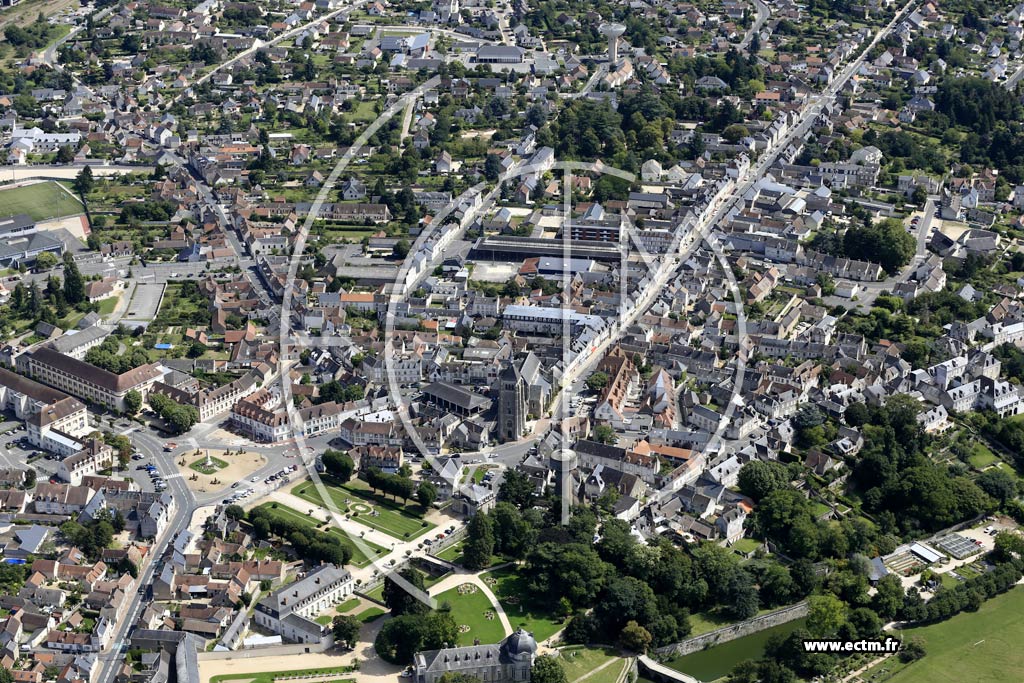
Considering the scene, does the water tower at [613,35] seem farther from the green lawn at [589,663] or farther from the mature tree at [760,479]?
the green lawn at [589,663]

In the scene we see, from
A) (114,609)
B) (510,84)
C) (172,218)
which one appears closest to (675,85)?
(510,84)

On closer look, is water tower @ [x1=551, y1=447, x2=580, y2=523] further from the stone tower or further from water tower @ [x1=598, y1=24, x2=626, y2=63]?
water tower @ [x1=598, y1=24, x2=626, y2=63]

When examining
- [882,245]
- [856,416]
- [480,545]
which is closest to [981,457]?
[856,416]

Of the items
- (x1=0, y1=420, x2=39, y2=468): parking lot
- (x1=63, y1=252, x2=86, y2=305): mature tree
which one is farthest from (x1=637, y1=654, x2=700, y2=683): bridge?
(x1=63, y1=252, x2=86, y2=305): mature tree

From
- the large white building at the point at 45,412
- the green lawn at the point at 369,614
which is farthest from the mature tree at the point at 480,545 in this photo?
the large white building at the point at 45,412

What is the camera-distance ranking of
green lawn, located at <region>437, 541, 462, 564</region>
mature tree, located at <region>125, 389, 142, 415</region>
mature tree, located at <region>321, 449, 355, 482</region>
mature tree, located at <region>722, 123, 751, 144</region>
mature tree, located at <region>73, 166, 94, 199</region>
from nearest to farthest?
green lawn, located at <region>437, 541, 462, 564</region> < mature tree, located at <region>321, 449, 355, 482</region> < mature tree, located at <region>125, 389, 142, 415</region> < mature tree, located at <region>73, 166, 94, 199</region> < mature tree, located at <region>722, 123, 751, 144</region>
